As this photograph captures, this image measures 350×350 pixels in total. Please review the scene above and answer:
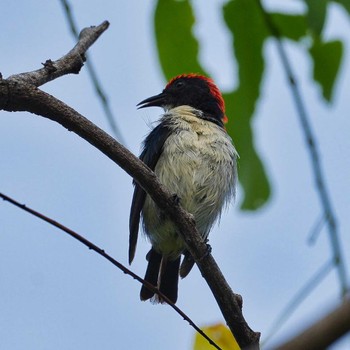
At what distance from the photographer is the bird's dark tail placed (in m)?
5.36

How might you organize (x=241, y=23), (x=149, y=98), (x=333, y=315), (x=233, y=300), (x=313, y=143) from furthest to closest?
1. (x=149, y=98)
2. (x=233, y=300)
3. (x=313, y=143)
4. (x=241, y=23)
5. (x=333, y=315)

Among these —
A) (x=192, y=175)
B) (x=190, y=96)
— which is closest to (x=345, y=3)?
(x=192, y=175)

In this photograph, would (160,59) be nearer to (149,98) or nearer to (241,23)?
(241,23)

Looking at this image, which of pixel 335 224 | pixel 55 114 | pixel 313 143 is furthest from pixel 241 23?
pixel 55 114

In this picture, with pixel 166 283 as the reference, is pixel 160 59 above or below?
below

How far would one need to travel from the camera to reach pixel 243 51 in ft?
5.72

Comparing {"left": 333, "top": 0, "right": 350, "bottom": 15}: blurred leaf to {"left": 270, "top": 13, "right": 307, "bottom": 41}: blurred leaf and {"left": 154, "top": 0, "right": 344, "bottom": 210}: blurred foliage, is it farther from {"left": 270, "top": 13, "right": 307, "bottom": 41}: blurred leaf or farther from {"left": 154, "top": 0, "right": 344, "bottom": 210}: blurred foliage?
{"left": 270, "top": 13, "right": 307, "bottom": 41}: blurred leaf

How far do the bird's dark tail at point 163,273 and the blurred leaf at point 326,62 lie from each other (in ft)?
12.3

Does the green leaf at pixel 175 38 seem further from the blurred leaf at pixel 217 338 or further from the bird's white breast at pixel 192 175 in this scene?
the bird's white breast at pixel 192 175

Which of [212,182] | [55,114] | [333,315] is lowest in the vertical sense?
[333,315]

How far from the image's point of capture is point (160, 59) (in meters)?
1.81

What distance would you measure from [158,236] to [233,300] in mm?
2115

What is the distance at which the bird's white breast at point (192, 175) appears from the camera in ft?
16.6

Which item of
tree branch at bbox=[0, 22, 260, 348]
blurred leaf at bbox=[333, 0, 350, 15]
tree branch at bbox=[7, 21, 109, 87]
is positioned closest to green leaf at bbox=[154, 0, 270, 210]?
blurred leaf at bbox=[333, 0, 350, 15]
